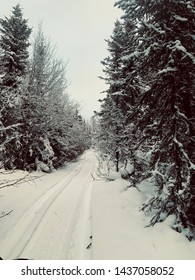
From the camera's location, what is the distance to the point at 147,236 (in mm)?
7172

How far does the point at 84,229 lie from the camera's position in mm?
8633

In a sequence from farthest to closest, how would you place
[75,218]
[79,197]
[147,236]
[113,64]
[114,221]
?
[113,64]
[79,197]
[75,218]
[114,221]
[147,236]

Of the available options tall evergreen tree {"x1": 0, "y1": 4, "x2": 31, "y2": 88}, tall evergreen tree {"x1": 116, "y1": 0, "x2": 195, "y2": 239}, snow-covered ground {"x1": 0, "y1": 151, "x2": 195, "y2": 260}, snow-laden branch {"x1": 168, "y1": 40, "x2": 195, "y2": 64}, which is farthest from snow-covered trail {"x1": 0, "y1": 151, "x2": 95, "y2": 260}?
tall evergreen tree {"x1": 0, "y1": 4, "x2": 31, "y2": 88}

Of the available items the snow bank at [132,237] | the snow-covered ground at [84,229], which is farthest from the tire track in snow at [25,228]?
the snow bank at [132,237]

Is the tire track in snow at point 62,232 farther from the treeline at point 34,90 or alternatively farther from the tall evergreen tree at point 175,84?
the treeline at point 34,90

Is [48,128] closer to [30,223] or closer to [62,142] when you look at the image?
[62,142]

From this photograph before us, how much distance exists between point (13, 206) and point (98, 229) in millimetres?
4190

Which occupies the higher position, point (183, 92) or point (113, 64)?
point (113, 64)


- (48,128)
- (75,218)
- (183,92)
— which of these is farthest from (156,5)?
(48,128)

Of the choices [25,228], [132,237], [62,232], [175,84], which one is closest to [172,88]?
[175,84]

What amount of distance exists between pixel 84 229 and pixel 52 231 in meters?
0.95

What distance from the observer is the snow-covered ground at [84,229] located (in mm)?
6547

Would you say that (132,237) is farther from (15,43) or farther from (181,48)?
(15,43)

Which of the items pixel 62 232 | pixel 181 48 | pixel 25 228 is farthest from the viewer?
pixel 25 228
